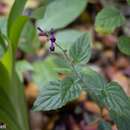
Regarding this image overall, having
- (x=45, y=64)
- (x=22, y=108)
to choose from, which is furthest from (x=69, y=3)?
(x=22, y=108)

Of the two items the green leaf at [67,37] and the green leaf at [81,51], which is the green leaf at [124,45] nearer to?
the green leaf at [81,51]

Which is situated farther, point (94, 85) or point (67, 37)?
point (67, 37)

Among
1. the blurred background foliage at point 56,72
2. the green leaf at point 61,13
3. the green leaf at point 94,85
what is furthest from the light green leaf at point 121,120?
the green leaf at point 61,13

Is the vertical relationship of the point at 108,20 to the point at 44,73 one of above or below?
above

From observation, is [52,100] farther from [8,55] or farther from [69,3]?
[69,3]

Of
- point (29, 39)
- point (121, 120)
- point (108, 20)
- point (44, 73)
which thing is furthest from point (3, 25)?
point (121, 120)

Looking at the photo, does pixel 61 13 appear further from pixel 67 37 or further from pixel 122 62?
pixel 122 62

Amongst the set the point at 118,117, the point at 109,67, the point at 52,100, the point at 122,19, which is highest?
the point at 122,19
